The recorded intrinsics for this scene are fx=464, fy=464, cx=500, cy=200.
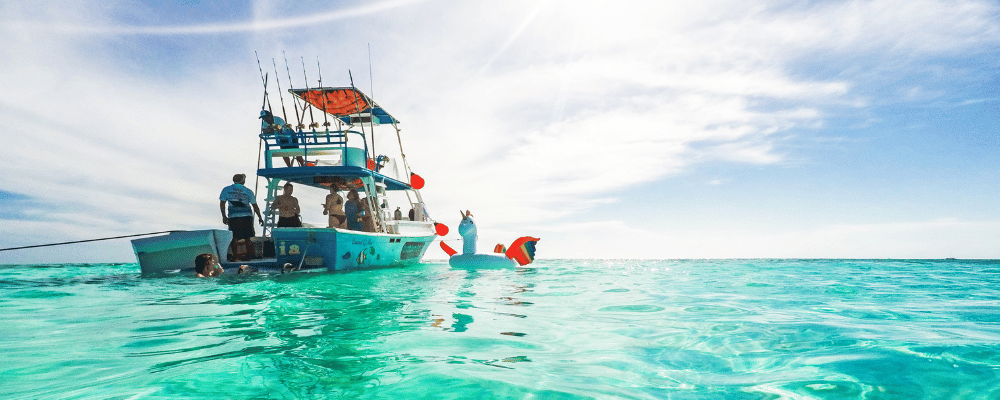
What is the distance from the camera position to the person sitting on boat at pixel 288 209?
13.9m

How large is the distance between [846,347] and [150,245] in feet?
46.6

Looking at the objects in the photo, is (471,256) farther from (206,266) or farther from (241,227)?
(206,266)

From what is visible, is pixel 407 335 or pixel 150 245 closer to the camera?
pixel 407 335

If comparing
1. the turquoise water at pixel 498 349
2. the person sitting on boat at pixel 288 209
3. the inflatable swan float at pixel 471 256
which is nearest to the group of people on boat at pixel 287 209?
the person sitting on boat at pixel 288 209

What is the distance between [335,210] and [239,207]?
3.11 m

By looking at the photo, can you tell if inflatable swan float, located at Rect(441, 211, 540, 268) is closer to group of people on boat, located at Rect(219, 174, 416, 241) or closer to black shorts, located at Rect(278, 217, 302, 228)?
group of people on boat, located at Rect(219, 174, 416, 241)

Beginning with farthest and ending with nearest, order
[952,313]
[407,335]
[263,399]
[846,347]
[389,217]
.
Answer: [389,217] → [952,313] → [407,335] → [846,347] → [263,399]

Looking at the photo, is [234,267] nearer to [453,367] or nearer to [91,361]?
[91,361]

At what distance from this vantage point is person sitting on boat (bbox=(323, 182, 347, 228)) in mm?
15258

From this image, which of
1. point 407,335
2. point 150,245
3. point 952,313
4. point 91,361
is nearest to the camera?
point 91,361

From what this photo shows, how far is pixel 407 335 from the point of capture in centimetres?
401

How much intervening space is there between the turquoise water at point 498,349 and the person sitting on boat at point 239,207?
6.09 meters

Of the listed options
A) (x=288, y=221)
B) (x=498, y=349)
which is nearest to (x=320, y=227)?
(x=288, y=221)

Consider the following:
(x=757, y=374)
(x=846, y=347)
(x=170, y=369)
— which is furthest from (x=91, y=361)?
(x=846, y=347)
